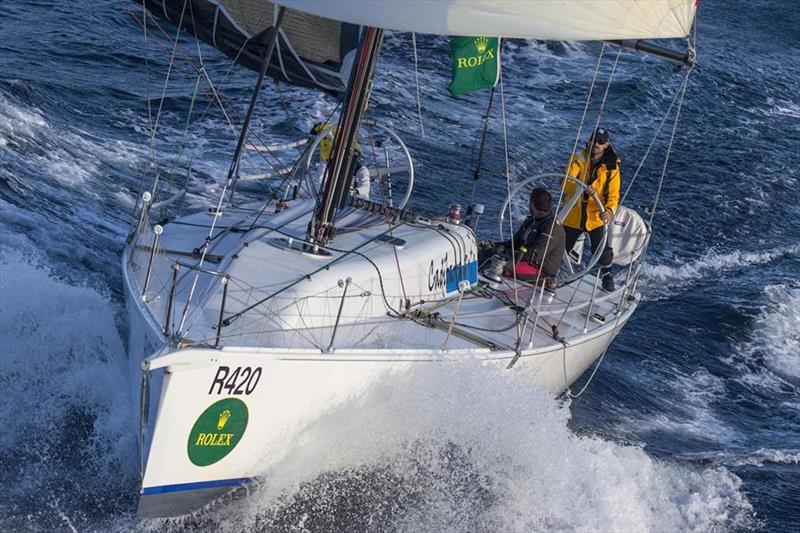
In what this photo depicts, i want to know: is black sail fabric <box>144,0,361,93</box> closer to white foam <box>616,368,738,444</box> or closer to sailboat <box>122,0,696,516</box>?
sailboat <box>122,0,696,516</box>

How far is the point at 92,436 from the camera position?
24.6ft

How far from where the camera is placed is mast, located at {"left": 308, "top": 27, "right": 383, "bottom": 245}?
7.88m

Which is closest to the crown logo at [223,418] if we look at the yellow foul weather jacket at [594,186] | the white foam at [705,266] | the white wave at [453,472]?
the white wave at [453,472]

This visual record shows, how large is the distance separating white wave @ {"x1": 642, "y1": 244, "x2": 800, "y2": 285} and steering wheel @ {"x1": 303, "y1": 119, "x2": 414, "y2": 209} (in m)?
3.04

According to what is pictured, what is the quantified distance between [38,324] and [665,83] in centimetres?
1382

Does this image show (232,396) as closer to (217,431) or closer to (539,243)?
(217,431)

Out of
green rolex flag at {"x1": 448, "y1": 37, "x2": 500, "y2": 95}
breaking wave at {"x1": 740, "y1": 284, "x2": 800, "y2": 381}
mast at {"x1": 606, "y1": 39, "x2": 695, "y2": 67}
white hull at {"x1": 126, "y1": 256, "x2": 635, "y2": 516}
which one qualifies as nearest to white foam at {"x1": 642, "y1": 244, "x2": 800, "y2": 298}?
breaking wave at {"x1": 740, "y1": 284, "x2": 800, "y2": 381}

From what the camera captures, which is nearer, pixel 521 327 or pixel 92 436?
pixel 92 436

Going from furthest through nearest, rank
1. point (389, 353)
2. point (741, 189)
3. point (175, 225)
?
point (741, 189)
point (175, 225)
point (389, 353)

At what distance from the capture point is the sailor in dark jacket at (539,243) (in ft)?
30.2

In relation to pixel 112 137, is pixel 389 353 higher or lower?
higher

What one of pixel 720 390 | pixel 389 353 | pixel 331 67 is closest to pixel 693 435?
pixel 720 390

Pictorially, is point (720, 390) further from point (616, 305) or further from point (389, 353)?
point (389, 353)

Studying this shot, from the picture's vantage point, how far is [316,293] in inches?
291
